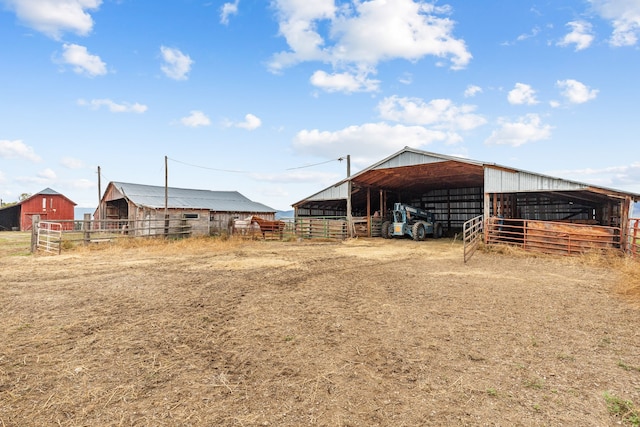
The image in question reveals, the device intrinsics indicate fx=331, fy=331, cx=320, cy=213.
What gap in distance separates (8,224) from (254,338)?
44293 mm

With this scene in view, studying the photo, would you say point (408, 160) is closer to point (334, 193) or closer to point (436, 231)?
point (334, 193)

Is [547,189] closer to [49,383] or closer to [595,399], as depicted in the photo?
[595,399]

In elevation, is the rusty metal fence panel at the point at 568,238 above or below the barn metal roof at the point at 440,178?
below

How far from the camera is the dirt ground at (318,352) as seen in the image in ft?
9.65

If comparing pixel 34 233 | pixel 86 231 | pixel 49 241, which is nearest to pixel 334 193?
pixel 86 231

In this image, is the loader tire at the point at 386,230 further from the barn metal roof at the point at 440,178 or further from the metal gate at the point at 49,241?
the metal gate at the point at 49,241

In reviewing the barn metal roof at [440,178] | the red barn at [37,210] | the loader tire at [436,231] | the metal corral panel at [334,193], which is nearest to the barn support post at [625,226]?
the barn metal roof at [440,178]

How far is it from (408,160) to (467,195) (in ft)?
41.9

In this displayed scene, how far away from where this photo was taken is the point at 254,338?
4.57 metres

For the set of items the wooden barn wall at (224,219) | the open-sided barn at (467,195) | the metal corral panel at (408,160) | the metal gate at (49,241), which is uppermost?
the metal corral panel at (408,160)

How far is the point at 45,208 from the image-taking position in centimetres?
3397

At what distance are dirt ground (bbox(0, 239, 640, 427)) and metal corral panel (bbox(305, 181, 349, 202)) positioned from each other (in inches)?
515

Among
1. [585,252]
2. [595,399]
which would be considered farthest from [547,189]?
[595,399]

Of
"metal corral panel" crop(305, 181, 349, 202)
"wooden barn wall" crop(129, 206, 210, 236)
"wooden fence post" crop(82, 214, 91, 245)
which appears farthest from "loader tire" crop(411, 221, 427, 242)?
"wooden fence post" crop(82, 214, 91, 245)
